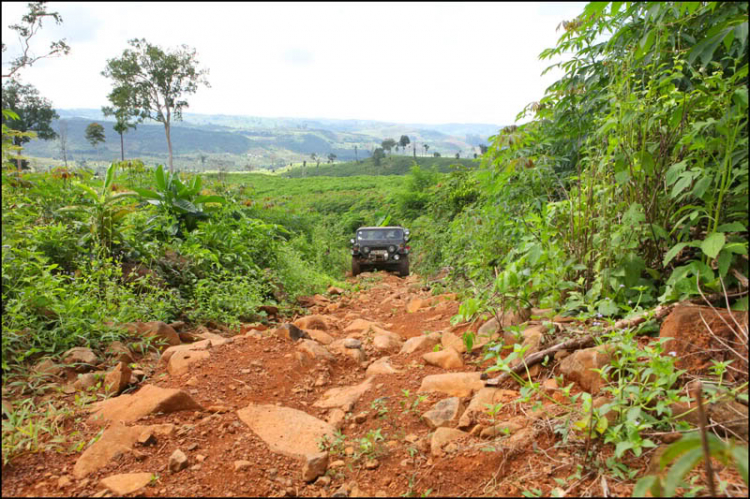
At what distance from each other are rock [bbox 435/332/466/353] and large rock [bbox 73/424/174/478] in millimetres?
2244

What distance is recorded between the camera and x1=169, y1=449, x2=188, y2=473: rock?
7.39 ft

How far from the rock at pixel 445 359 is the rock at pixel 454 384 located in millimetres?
348

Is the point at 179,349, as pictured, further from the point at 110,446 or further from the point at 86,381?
the point at 110,446

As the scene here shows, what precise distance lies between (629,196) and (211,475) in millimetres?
3074

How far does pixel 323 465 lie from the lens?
2377mm

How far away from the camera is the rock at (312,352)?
4.05 metres

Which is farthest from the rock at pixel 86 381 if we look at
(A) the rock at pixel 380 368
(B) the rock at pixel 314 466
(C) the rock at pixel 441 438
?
(C) the rock at pixel 441 438

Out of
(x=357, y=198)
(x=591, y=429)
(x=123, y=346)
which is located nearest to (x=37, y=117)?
(x=357, y=198)

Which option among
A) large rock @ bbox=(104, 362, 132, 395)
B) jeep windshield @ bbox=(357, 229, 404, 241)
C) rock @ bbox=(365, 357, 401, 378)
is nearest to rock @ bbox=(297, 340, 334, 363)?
rock @ bbox=(365, 357, 401, 378)

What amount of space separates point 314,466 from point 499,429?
96cm

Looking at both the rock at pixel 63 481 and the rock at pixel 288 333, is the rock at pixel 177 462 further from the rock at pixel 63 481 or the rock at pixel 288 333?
the rock at pixel 288 333

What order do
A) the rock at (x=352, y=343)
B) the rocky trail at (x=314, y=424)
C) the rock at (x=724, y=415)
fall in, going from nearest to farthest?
the rock at (x=724, y=415) → the rocky trail at (x=314, y=424) → the rock at (x=352, y=343)

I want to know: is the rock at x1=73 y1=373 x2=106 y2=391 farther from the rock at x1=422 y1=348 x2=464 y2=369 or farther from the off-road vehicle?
the off-road vehicle

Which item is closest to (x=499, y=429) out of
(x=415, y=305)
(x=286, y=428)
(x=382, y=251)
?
(x=286, y=428)
